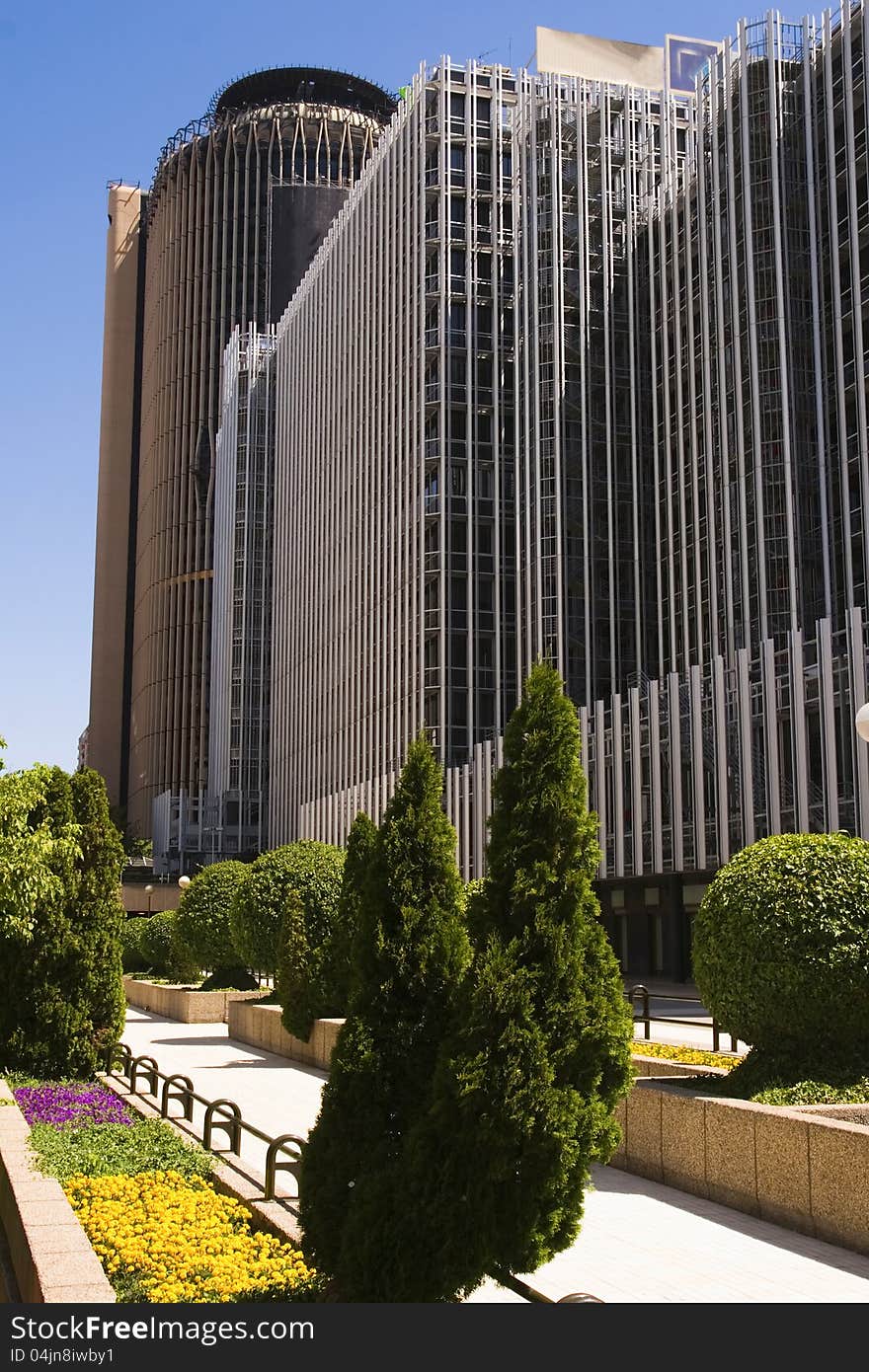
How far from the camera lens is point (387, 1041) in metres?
8.46

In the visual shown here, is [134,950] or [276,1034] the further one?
[134,950]

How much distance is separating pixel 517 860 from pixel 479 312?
5395cm

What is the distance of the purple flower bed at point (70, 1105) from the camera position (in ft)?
47.3

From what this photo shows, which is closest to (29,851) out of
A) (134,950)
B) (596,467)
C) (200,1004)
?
(200,1004)

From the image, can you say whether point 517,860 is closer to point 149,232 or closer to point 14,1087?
point 14,1087

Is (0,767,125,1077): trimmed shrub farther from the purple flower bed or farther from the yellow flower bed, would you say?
the yellow flower bed

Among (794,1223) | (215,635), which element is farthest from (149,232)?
(794,1223)

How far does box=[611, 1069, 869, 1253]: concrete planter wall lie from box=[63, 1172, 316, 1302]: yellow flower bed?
4137 millimetres

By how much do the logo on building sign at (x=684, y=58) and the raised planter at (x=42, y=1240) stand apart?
196 feet

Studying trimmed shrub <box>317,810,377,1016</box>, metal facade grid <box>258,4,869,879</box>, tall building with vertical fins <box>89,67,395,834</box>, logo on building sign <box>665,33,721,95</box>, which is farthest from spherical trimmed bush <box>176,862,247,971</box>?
tall building with vertical fins <box>89,67,395,834</box>

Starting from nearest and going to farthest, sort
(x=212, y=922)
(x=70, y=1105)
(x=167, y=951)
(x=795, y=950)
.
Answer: (x=795, y=950)
(x=70, y=1105)
(x=212, y=922)
(x=167, y=951)

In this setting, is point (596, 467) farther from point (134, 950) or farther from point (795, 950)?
point (795, 950)

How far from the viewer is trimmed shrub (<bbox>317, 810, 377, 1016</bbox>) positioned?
64.8 ft

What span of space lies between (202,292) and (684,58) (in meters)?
57.8
